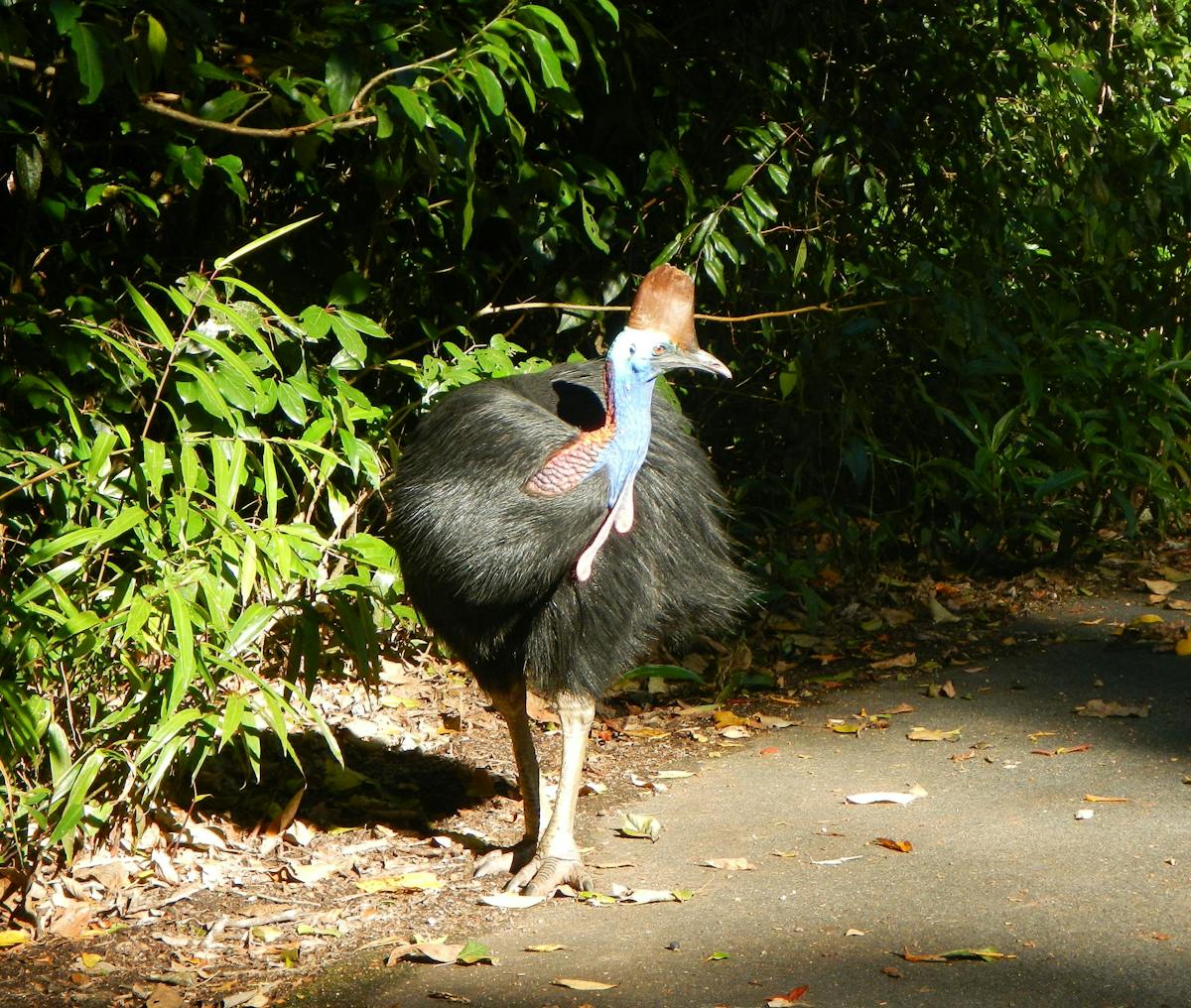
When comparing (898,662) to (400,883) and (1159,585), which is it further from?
(400,883)

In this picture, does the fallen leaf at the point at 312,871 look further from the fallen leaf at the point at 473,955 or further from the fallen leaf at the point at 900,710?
the fallen leaf at the point at 900,710

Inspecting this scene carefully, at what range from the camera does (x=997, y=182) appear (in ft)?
18.1

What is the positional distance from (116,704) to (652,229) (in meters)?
2.37

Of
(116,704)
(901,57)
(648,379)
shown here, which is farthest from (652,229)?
(116,704)

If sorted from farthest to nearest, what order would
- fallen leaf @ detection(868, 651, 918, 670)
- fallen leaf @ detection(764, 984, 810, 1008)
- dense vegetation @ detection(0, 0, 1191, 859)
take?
fallen leaf @ detection(868, 651, 918, 670) < dense vegetation @ detection(0, 0, 1191, 859) < fallen leaf @ detection(764, 984, 810, 1008)

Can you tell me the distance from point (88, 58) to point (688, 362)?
1.32 metres

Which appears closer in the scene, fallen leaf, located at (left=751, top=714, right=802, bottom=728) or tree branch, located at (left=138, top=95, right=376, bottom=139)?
tree branch, located at (left=138, top=95, right=376, bottom=139)

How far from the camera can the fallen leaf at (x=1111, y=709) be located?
4.25 metres

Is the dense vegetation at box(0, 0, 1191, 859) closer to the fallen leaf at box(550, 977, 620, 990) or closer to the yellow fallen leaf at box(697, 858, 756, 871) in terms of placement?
the fallen leaf at box(550, 977, 620, 990)

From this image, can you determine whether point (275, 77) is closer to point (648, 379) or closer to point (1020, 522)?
point (648, 379)

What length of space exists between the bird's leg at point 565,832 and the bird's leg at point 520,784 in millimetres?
80

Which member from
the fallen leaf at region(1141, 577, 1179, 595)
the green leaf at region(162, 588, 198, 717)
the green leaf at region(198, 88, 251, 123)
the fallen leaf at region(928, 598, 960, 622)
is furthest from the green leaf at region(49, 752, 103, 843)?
the fallen leaf at region(1141, 577, 1179, 595)

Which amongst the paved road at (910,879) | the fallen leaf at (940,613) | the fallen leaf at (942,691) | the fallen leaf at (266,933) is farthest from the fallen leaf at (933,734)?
the fallen leaf at (266,933)

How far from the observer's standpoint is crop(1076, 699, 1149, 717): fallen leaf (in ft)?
13.9
